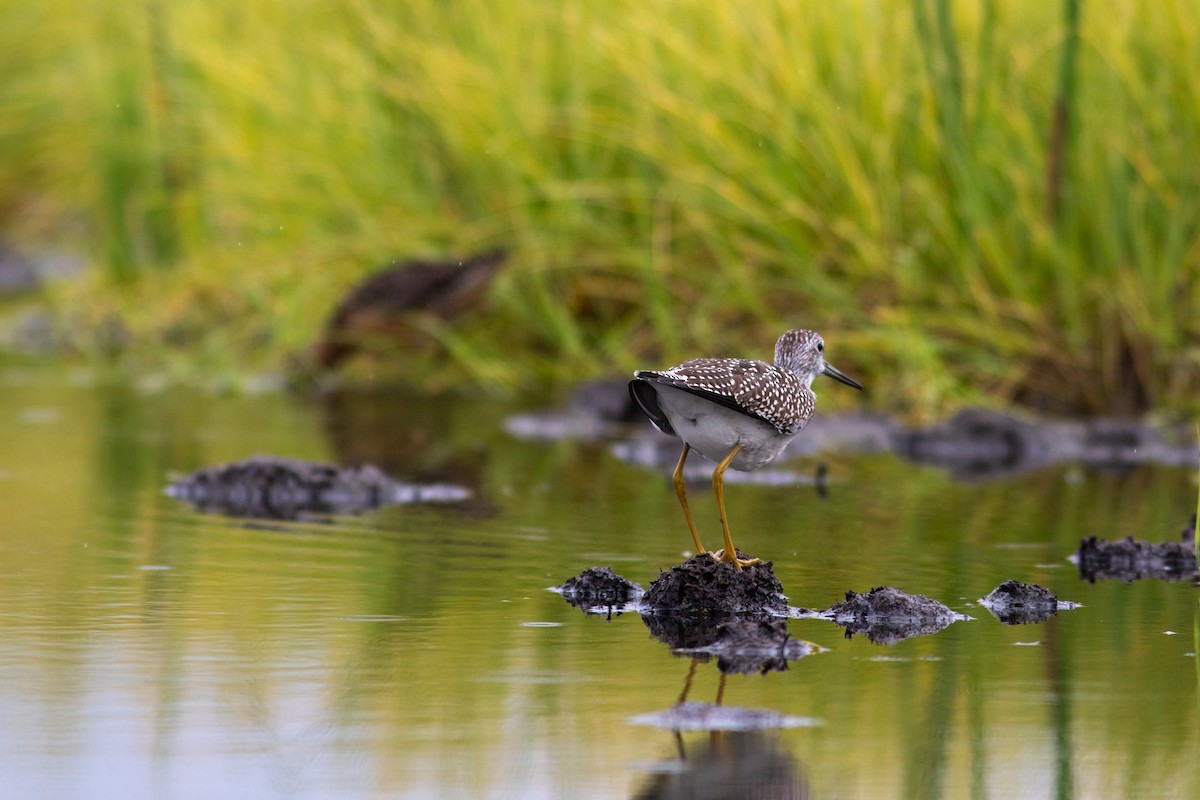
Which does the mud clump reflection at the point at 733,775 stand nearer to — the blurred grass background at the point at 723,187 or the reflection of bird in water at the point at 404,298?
the blurred grass background at the point at 723,187

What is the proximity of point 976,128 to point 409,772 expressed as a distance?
557 cm

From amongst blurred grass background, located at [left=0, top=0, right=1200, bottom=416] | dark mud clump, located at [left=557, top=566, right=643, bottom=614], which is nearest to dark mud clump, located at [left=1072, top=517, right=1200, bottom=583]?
dark mud clump, located at [left=557, top=566, right=643, bottom=614]

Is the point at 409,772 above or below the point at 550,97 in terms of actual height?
below

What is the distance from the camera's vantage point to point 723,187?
8.66 meters

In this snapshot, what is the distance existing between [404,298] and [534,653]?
5932 mm

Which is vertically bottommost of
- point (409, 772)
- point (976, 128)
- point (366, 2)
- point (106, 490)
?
point (409, 772)

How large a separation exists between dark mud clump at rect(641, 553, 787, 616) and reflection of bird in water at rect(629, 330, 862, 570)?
84mm

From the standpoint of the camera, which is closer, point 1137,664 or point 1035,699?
point 1035,699

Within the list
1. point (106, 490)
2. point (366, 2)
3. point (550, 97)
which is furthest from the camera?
point (366, 2)

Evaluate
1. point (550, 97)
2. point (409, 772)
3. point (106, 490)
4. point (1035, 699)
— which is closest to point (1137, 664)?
point (1035, 699)

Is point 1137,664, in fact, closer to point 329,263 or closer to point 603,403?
point 603,403

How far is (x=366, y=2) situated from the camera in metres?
10.7

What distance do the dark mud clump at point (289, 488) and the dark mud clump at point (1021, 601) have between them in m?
2.35

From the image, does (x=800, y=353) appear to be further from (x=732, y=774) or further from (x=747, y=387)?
(x=732, y=774)
